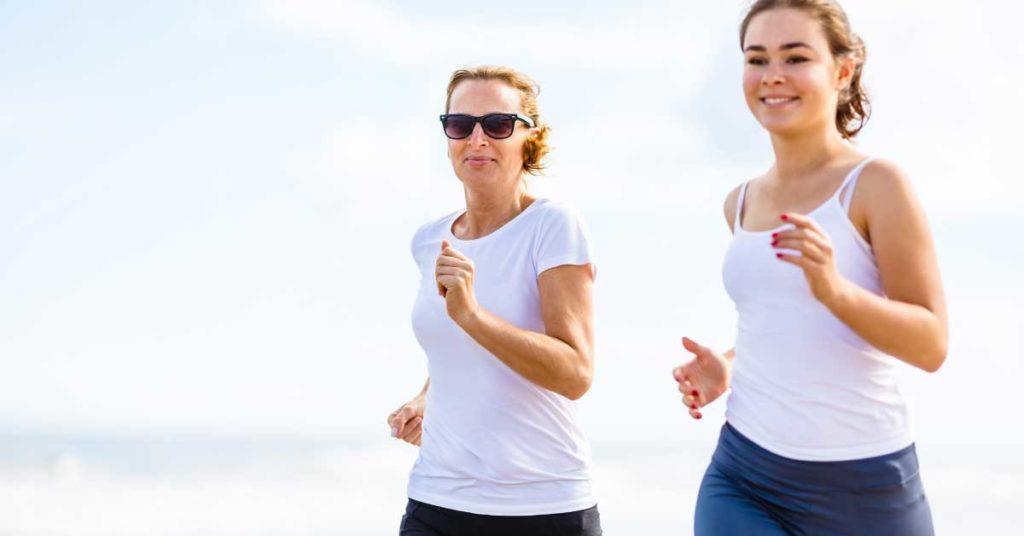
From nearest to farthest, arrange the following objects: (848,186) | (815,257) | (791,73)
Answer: (815,257)
(848,186)
(791,73)

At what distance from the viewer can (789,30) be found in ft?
12.6

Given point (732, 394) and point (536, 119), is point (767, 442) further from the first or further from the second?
point (536, 119)

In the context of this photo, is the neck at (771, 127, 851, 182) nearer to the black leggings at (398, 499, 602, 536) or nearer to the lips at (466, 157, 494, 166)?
the lips at (466, 157, 494, 166)

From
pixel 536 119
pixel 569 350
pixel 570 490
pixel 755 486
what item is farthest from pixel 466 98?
pixel 755 486

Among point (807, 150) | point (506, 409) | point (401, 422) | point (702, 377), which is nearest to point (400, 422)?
point (401, 422)

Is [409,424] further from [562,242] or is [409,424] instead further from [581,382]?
[562,242]

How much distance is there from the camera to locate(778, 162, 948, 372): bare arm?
3.45 meters

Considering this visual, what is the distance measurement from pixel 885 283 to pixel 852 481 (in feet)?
1.77

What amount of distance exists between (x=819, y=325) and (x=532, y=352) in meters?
0.88

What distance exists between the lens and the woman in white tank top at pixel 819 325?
358cm

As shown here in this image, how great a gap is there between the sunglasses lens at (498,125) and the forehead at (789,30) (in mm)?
1047

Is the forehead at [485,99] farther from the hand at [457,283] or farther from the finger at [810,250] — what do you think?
the finger at [810,250]

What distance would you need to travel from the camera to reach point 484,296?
4.41m

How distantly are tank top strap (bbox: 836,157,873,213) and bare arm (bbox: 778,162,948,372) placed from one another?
2 centimetres
